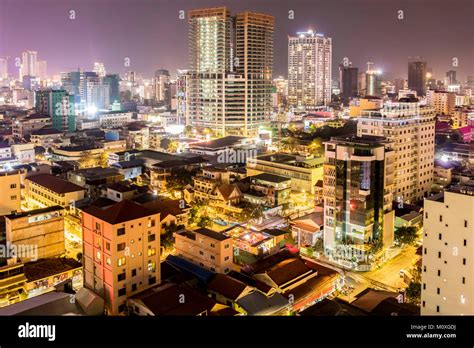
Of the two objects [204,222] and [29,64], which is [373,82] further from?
[204,222]

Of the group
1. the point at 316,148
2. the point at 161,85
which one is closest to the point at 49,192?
the point at 316,148

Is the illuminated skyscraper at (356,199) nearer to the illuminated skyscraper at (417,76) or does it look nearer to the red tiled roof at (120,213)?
the red tiled roof at (120,213)

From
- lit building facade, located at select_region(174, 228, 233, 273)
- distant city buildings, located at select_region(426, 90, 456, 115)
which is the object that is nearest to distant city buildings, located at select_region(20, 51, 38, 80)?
distant city buildings, located at select_region(426, 90, 456, 115)

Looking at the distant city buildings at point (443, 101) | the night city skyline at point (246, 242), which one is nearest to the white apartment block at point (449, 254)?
the night city skyline at point (246, 242)

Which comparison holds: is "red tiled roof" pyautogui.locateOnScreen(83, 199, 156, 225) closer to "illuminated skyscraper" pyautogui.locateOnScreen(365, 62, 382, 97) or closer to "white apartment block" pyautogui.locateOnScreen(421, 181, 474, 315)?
"white apartment block" pyautogui.locateOnScreen(421, 181, 474, 315)

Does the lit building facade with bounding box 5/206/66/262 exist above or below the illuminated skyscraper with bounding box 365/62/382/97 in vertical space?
below

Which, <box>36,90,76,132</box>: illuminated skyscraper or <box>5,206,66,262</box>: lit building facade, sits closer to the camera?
<box>5,206,66,262</box>: lit building facade
